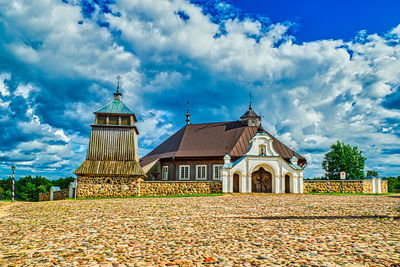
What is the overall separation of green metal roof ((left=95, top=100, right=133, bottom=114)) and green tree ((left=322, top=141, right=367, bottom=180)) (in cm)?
3424

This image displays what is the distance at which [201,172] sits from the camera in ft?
111

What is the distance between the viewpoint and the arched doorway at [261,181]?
99.0ft

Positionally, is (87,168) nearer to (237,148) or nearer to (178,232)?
(237,148)

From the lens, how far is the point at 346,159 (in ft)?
167

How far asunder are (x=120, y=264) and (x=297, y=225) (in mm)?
5799

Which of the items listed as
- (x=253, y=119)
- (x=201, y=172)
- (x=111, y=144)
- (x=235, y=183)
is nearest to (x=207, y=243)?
(x=235, y=183)

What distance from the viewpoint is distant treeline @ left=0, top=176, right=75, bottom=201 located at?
2554 inches

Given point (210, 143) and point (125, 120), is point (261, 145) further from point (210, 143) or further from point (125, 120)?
point (125, 120)

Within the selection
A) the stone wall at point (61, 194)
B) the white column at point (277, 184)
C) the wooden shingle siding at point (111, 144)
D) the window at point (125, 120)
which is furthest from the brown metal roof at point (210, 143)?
the stone wall at point (61, 194)

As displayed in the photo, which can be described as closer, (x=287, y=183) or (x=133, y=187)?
(x=133, y=187)

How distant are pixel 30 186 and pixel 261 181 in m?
56.7

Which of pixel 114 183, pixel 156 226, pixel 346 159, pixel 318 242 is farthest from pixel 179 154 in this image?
pixel 346 159

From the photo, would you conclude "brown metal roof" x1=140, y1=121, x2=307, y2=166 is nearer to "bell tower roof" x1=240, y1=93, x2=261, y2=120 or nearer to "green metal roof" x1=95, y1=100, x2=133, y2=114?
"bell tower roof" x1=240, y1=93, x2=261, y2=120

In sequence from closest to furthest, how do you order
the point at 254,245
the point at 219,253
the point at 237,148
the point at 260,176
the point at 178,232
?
the point at 219,253 < the point at 254,245 < the point at 178,232 < the point at 260,176 < the point at 237,148
